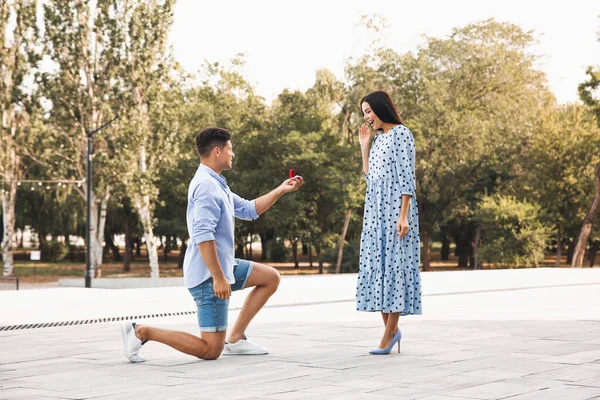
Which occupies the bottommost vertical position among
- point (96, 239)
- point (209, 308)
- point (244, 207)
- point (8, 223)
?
point (209, 308)

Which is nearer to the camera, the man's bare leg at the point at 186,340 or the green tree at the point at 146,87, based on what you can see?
the man's bare leg at the point at 186,340

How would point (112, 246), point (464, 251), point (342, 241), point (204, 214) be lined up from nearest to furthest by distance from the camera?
point (204, 214), point (342, 241), point (464, 251), point (112, 246)

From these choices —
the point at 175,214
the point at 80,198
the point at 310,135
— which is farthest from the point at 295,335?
the point at 175,214

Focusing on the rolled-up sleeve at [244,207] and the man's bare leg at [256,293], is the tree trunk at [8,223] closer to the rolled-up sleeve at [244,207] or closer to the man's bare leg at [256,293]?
the rolled-up sleeve at [244,207]

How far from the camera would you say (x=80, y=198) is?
167 ft

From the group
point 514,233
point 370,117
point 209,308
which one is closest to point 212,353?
point 209,308

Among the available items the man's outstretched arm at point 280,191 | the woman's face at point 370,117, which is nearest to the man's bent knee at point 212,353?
the man's outstretched arm at point 280,191

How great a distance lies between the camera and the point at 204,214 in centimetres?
668

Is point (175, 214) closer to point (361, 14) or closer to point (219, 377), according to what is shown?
point (361, 14)

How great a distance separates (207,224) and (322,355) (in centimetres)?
141

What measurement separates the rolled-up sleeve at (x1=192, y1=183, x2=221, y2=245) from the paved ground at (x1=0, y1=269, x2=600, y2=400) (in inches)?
36.1

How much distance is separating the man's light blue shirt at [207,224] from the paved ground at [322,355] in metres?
0.66

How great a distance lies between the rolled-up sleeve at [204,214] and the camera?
6613 mm

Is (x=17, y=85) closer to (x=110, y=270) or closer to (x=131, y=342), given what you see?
(x=110, y=270)
